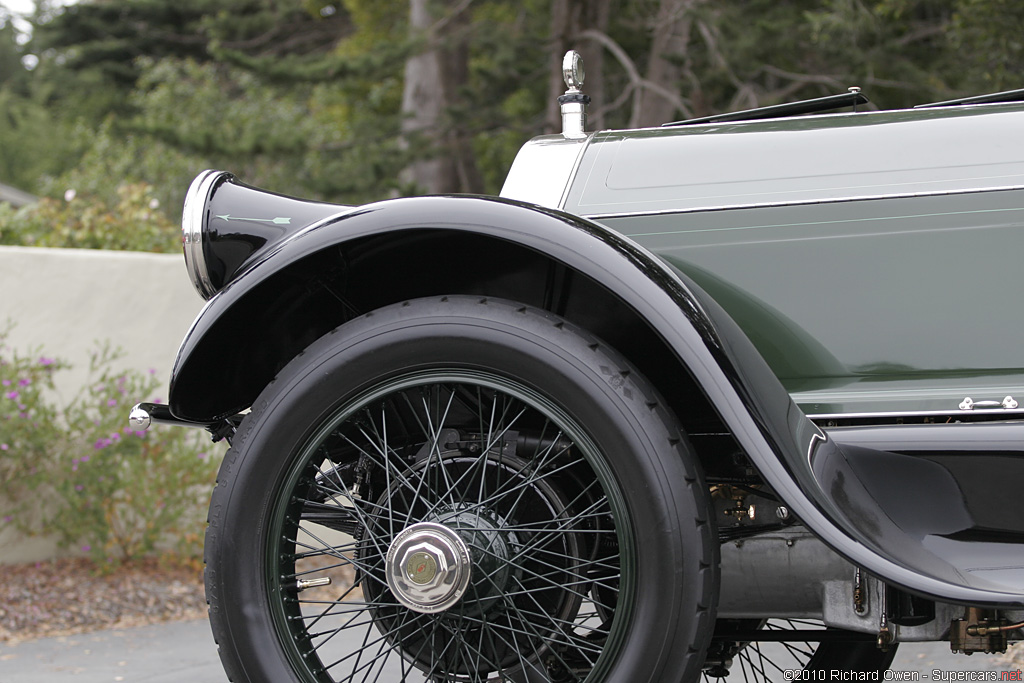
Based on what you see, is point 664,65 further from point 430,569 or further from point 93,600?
point 430,569

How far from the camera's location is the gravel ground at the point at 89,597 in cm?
416

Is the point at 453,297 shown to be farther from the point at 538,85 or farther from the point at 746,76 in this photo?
the point at 538,85

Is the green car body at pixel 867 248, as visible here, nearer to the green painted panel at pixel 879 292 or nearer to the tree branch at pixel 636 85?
the green painted panel at pixel 879 292

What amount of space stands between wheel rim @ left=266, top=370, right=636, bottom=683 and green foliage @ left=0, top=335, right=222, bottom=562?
2.90 metres

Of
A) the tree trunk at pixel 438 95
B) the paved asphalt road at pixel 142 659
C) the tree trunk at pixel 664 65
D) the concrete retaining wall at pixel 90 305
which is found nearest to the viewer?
the paved asphalt road at pixel 142 659

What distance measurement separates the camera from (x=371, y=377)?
6.04ft

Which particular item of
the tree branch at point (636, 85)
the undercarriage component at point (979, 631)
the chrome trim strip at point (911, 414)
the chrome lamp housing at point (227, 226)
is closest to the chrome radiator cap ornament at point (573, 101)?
the chrome lamp housing at point (227, 226)

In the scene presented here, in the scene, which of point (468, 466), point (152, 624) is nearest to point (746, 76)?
point (152, 624)

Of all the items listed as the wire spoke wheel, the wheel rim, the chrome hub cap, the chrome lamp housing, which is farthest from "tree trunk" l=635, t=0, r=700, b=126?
the chrome hub cap

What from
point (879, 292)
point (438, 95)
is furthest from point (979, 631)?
point (438, 95)

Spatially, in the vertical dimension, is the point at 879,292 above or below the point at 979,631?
above

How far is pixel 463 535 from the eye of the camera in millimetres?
1796

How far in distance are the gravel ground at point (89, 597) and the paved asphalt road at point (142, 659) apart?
16 centimetres

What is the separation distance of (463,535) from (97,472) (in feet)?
11.6
